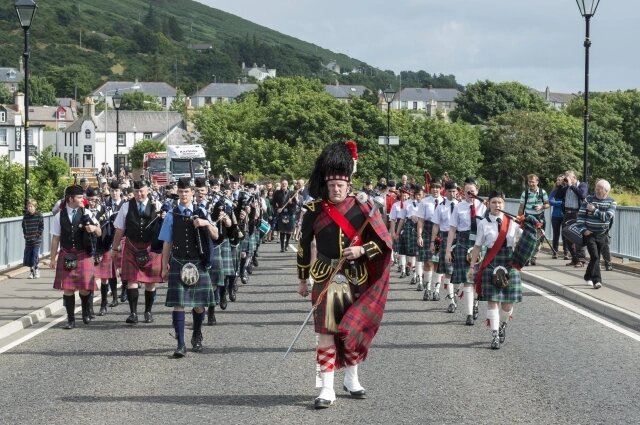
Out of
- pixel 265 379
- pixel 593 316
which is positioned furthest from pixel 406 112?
pixel 265 379

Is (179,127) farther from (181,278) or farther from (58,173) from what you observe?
(181,278)

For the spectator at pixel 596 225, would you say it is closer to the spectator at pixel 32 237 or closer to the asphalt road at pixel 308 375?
the asphalt road at pixel 308 375

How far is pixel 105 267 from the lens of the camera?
53.3ft

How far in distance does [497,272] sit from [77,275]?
5.60 meters

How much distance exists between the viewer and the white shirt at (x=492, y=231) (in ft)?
42.5

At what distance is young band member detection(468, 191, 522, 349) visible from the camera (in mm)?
12742

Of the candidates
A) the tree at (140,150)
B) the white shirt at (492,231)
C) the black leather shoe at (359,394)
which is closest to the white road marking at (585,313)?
the white shirt at (492,231)

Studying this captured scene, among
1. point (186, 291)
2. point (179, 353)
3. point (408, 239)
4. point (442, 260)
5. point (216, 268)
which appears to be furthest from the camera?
point (408, 239)

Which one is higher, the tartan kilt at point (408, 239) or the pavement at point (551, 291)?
the tartan kilt at point (408, 239)

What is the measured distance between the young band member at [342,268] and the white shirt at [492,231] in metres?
3.72

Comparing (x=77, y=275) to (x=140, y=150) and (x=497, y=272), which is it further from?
(x=140, y=150)

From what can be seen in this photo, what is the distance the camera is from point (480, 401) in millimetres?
9492

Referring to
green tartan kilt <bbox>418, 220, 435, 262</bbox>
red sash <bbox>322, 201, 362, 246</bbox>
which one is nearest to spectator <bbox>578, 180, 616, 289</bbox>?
green tartan kilt <bbox>418, 220, 435, 262</bbox>

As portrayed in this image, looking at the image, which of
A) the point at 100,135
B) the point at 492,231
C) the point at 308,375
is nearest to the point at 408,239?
the point at 492,231
